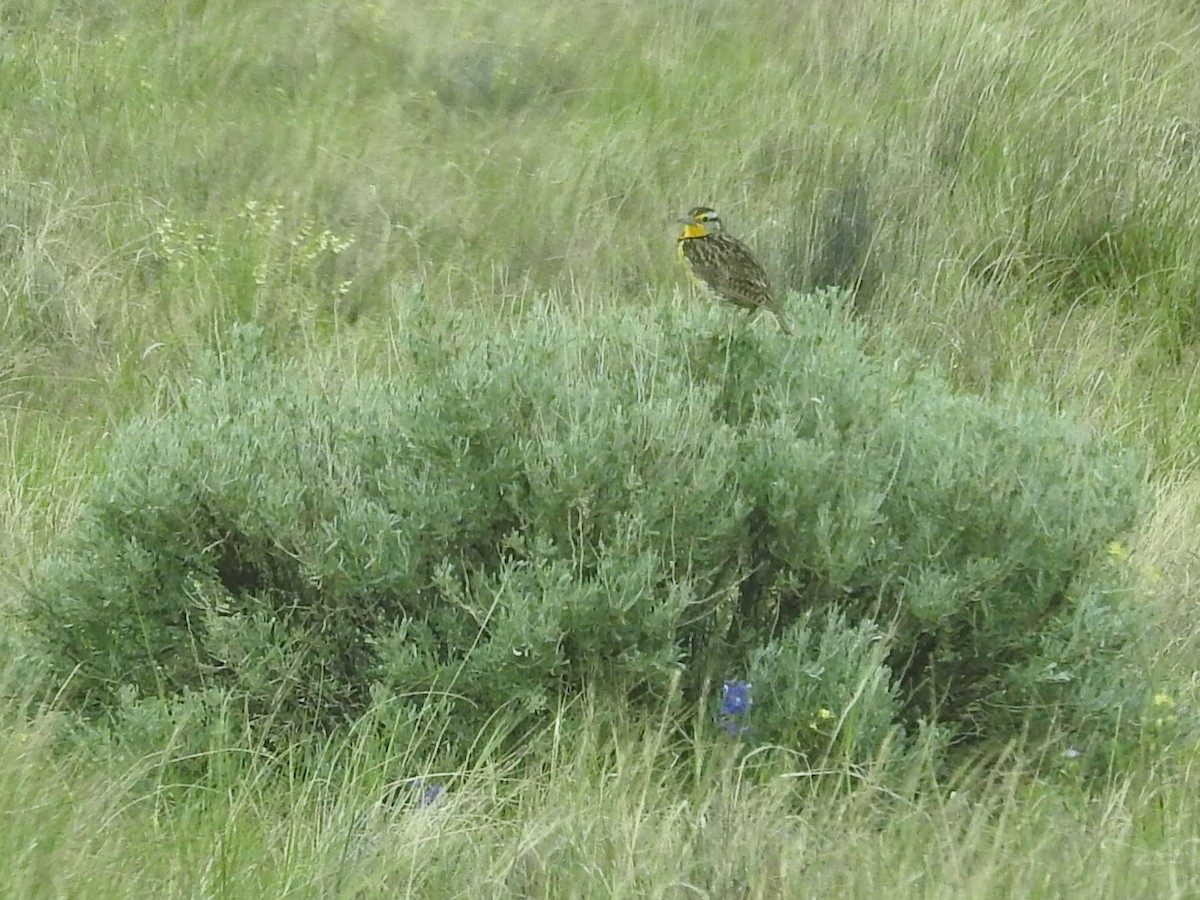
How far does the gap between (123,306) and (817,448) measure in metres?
3.56

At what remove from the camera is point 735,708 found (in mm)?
3443

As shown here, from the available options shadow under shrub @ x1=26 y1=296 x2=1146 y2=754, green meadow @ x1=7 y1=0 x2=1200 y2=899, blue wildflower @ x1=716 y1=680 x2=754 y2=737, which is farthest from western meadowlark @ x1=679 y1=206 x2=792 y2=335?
blue wildflower @ x1=716 y1=680 x2=754 y2=737

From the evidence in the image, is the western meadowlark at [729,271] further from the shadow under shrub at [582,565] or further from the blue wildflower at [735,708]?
the blue wildflower at [735,708]

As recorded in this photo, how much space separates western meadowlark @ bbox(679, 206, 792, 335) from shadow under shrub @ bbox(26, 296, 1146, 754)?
109 cm

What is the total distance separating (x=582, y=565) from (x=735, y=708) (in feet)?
1.39

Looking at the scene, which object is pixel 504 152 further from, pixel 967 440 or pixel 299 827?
pixel 299 827

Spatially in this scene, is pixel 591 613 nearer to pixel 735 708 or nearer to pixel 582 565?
pixel 582 565

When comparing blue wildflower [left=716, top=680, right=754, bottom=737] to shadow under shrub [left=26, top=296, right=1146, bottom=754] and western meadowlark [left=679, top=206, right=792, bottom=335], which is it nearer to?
shadow under shrub [left=26, top=296, right=1146, bottom=754]

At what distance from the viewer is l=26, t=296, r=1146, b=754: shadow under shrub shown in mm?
3498

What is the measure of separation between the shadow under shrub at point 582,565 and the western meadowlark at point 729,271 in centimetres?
109

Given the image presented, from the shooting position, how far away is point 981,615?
12.3ft

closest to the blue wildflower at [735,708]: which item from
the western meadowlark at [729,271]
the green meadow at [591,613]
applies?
the green meadow at [591,613]

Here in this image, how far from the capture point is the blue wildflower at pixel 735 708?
3439 mm

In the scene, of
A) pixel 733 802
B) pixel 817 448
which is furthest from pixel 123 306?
pixel 733 802
